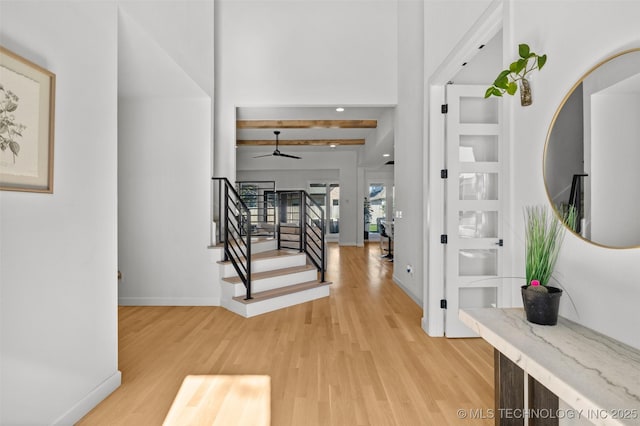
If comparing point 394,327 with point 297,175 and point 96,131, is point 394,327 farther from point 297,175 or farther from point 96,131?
point 297,175

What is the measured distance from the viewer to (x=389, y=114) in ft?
17.7

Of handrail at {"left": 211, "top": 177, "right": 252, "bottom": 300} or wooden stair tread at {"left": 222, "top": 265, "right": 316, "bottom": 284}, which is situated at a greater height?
handrail at {"left": 211, "top": 177, "right": 252, "bottom": 300}

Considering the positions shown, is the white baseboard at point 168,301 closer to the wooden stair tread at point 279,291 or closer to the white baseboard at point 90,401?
the wooden stair tread at point 279,291

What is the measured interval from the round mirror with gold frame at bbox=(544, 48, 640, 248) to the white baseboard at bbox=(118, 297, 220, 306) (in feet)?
11.9

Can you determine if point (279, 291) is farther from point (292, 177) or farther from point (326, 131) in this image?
point (292, 177)

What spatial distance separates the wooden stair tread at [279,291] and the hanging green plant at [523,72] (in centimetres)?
295

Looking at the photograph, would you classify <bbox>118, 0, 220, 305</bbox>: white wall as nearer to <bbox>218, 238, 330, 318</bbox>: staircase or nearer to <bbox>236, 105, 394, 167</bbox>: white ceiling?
<bbox>218, 238, 330, 318</bbox>: staircase

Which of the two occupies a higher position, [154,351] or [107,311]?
[107,311]

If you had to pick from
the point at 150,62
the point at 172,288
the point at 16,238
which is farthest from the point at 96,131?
the point at 172,288

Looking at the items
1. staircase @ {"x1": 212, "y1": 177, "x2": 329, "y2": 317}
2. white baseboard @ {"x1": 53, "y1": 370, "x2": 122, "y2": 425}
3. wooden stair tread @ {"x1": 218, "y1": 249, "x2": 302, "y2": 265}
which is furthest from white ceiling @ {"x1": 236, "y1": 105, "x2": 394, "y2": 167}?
white baseboard @ {"x1": 53, "y1": 370, "x2": 122, "y2": 425}

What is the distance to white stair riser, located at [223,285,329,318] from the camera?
3515mm

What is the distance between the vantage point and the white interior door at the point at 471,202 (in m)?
2.95

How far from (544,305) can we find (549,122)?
0.82 m

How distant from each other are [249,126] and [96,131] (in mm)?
4538
